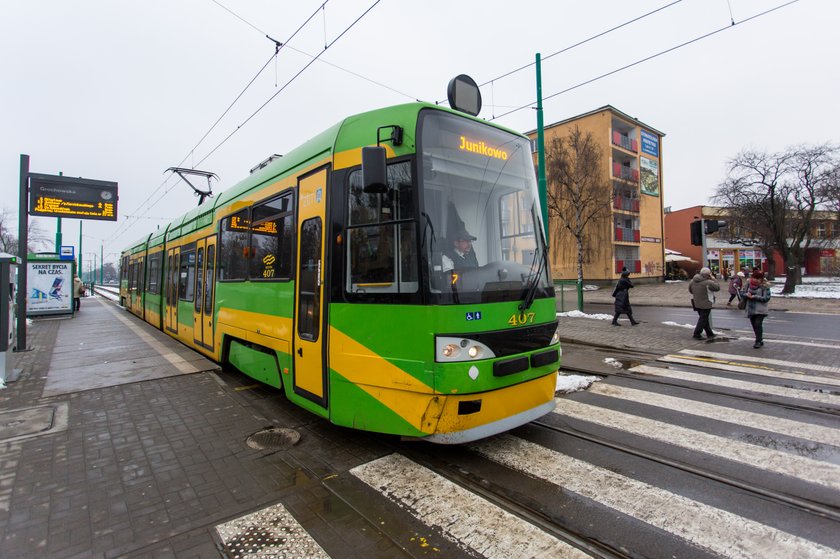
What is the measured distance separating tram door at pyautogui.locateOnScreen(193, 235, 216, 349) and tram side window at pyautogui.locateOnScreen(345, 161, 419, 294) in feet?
15.6

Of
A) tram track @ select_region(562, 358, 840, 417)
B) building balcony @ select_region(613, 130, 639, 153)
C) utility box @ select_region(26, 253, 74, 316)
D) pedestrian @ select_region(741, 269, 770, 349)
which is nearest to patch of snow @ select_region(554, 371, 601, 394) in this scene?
tram track @ select_region(562, 358, 840, 417)

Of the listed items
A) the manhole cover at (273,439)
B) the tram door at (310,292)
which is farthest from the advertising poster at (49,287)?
the tram door at (310,292)

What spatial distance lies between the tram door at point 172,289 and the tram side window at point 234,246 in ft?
13.1

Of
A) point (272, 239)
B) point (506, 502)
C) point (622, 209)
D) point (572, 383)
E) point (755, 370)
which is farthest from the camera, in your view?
point (622, 209)

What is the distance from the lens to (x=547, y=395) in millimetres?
4230

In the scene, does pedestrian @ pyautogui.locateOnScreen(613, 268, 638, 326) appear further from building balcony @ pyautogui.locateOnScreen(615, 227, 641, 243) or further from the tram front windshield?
building balcony @ pyautogui.locateOnScreen(615, 227, 641, 243)

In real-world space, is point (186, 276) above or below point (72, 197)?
below

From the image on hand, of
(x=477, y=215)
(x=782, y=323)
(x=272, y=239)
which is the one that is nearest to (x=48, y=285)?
(x=272, y=239)

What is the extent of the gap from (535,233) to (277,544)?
3.58 meters

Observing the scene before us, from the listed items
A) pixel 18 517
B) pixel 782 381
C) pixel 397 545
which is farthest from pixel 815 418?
pixel 18 517

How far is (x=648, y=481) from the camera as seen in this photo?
351cm

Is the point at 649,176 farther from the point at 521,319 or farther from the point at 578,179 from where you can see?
the point at 521,319

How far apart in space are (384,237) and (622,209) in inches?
1426

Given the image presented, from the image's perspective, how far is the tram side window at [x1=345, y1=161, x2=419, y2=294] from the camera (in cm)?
360
